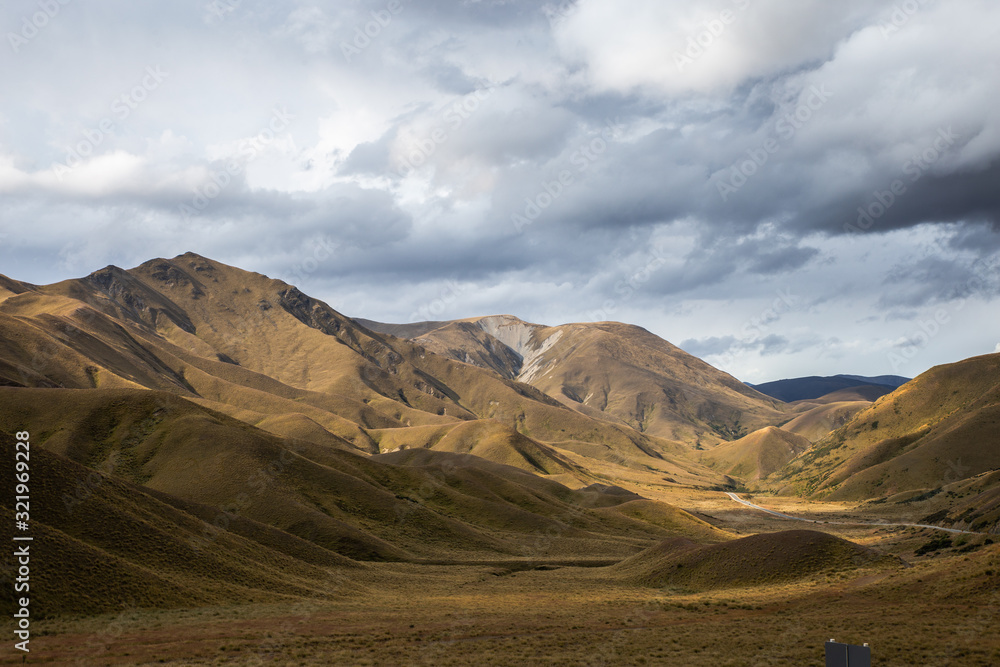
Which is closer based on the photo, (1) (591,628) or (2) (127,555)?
(1) (591,628)

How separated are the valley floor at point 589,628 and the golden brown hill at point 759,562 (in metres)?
2.84

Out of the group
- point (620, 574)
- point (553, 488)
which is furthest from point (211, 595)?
point (553, 488)

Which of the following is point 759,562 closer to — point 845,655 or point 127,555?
point 845,655

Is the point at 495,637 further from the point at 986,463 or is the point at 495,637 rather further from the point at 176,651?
the point at 986,463

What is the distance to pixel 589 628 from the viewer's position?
4397 centimetres

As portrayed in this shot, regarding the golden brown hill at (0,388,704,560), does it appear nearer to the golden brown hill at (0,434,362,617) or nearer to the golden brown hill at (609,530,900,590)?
the golden brown hill at (0,434,362,617)

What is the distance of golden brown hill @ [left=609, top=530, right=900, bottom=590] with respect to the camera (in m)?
61.0

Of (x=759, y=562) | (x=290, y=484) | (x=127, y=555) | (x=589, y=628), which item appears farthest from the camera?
(x=290, y=484)

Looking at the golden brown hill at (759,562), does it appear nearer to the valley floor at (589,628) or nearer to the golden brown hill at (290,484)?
the valley floor at (589,628)

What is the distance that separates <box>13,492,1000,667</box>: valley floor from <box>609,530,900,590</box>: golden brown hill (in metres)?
2.84

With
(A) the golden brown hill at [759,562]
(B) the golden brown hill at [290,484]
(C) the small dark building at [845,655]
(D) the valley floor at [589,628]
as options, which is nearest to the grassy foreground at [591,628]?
(D) the valley floor at [589,628]

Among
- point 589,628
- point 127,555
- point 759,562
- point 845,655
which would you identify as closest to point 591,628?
point 589,628

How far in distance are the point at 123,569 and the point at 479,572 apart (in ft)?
137

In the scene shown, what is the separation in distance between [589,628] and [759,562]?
1105 inches
